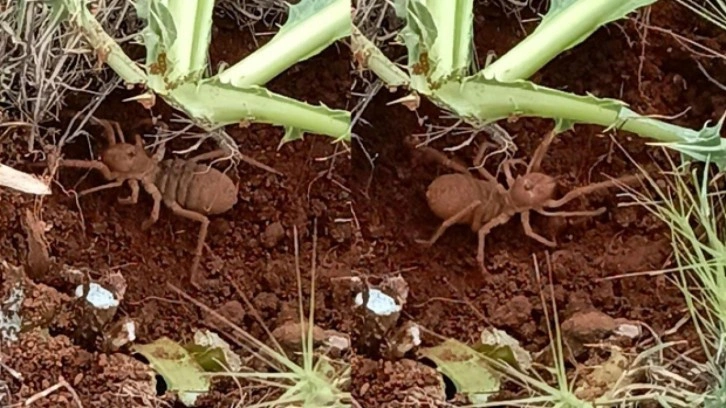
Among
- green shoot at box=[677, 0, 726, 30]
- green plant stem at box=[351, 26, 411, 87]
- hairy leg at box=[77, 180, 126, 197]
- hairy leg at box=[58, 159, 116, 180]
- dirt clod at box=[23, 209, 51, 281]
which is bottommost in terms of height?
dirt clod at box=[23, 209, 51, 281]

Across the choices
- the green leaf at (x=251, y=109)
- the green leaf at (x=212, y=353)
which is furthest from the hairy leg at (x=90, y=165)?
the green leaf at (x=212, y=353)

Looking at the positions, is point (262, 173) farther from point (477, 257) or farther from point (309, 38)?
point (477, 257)

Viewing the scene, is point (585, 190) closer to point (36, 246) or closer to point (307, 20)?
point (307, 20)

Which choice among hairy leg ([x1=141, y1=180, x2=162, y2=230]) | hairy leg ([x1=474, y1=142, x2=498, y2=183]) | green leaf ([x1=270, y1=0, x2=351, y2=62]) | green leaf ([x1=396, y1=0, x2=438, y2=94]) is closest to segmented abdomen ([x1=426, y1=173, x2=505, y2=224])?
hairy leg ([x1=474, y1=142, x2=498, y2=183])

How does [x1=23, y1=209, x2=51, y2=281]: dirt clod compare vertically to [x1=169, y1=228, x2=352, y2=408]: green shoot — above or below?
above

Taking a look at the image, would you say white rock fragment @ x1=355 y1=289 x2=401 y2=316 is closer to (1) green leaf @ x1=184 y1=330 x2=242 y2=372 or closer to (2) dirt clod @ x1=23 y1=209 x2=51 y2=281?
(1) green leaf @ x1=184 y1=330 x2=242 y2=372

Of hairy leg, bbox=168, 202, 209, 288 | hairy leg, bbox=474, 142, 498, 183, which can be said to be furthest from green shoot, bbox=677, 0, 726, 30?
hairy leg, bbox=168, 202, 209, 288
